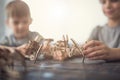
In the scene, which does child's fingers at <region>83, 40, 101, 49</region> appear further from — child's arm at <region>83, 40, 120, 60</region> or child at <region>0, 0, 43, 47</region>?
child at <region>0, 0, 43, 47</region>

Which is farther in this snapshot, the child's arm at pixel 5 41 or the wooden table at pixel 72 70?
the child's arm at pixel 5 41

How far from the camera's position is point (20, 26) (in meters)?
0.74

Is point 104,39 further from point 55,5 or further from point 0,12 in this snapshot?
point 0,12

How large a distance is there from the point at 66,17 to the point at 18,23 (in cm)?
11

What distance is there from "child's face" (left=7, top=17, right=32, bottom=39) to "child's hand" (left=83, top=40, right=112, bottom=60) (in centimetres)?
15

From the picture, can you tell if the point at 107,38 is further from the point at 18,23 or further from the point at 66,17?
the point at 18,23

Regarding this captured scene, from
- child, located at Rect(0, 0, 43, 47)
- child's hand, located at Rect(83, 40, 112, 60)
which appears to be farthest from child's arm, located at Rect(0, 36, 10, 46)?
child's hand, located at Rect(83, 40, 112, 60)

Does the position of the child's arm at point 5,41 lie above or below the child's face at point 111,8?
below

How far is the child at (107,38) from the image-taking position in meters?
0.67

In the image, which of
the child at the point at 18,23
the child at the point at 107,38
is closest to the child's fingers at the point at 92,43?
the child at the point at 107,38

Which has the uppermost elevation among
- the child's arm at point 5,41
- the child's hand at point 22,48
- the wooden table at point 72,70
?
the child's arm at point 5,41

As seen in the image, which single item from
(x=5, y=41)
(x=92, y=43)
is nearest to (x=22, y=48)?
(x=5, y=41)

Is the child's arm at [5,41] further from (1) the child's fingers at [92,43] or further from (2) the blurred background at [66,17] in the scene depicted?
(1) the child's fingers at [92,43]

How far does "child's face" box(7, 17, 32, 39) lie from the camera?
73 cm
